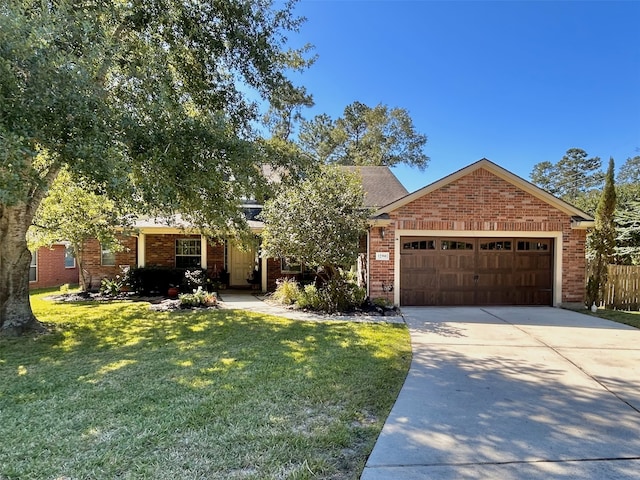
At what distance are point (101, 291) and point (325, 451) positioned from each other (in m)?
12.8

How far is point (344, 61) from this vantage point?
48.1 ft

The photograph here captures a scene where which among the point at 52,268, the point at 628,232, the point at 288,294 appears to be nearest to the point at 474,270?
the point at 288,294

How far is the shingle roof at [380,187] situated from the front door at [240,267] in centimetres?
567

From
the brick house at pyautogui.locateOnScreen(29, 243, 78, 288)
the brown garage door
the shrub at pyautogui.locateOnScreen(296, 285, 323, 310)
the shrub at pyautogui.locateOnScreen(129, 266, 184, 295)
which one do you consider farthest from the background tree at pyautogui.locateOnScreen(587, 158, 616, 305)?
the brick house at pyautogui.locateOnScreen(29, 243, 78, 288)

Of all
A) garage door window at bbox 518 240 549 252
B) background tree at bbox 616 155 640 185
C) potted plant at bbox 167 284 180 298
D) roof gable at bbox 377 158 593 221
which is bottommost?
potted plant at bbox 167 284 180 298

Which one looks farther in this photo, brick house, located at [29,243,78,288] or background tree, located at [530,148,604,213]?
background tree, located at [530,148,604,213]

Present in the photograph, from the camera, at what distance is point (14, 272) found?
7438 mm

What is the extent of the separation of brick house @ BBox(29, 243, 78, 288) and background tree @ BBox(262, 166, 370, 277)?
10.7 metres

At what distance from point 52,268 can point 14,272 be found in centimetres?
1058

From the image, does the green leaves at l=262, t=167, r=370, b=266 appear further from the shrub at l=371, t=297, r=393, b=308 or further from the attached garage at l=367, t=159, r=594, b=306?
the shrub at l=371, t=297, r=393, b=308

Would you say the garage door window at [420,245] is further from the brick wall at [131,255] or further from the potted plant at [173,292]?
the potted plant at [173,292]

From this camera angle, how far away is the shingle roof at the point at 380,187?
597 inches

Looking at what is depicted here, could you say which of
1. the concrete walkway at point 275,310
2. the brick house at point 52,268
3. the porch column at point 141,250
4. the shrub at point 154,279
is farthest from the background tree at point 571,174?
the brick house at point 52,268

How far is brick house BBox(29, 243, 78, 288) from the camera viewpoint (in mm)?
15703
